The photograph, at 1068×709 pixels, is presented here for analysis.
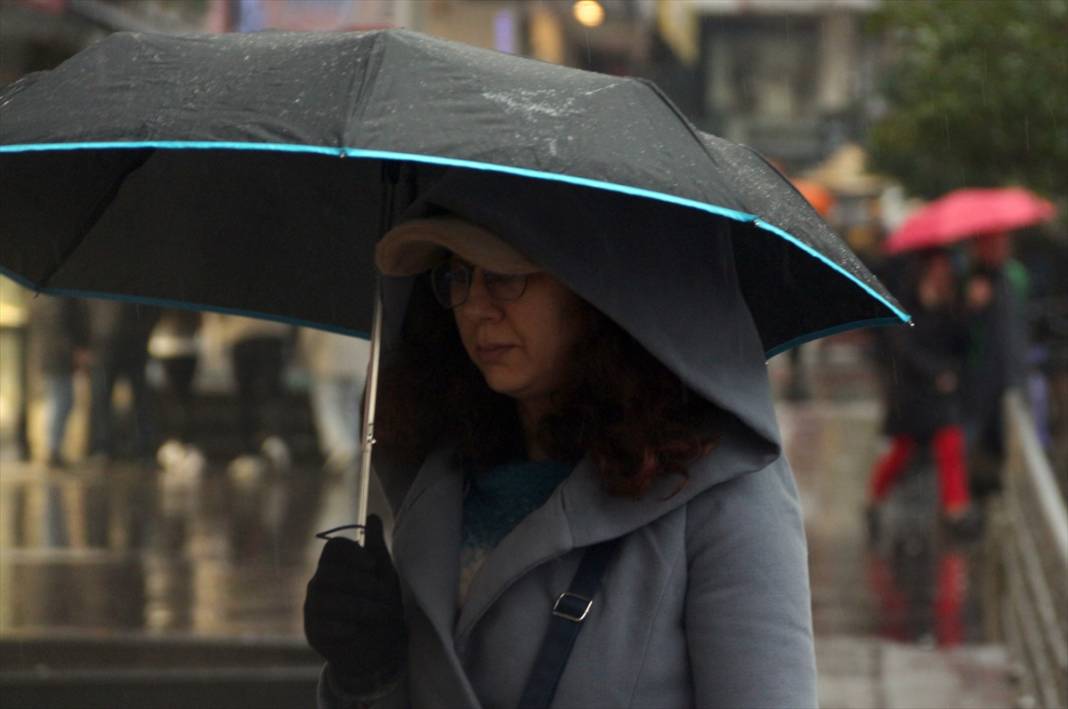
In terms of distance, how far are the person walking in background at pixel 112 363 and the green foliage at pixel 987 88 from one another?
738 centimetres

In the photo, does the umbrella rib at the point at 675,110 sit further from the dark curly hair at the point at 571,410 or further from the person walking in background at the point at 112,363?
the person walking in background at the point at 112,363

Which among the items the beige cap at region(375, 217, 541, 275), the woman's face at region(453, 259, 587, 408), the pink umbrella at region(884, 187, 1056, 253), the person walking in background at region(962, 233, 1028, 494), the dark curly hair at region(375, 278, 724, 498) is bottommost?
the person walking in background at region(962, 233, 1028, 494)

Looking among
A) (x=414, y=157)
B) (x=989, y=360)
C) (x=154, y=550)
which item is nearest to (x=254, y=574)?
(x=154, y=550)

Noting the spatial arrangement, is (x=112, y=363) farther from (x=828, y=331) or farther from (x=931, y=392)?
(x=828, y=331)

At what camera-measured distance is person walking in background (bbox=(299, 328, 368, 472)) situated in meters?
15.0

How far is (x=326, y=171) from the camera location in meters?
3.20

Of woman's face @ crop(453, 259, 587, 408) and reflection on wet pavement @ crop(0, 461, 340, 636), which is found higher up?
woman's face @ crop(453, 259, 587, 408)

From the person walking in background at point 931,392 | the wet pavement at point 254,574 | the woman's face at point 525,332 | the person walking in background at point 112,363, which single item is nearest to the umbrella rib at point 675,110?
the woman's face at point 525,332

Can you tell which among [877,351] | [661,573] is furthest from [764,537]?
[877,351]

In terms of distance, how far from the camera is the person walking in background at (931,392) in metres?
11.0

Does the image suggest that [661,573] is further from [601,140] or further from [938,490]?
[938,490]

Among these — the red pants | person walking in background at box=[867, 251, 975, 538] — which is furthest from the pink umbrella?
the red pants

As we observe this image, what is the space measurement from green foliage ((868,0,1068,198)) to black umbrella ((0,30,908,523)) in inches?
529

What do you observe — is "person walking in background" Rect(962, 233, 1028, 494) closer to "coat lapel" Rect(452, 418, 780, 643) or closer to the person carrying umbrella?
the person carrying umbrella
